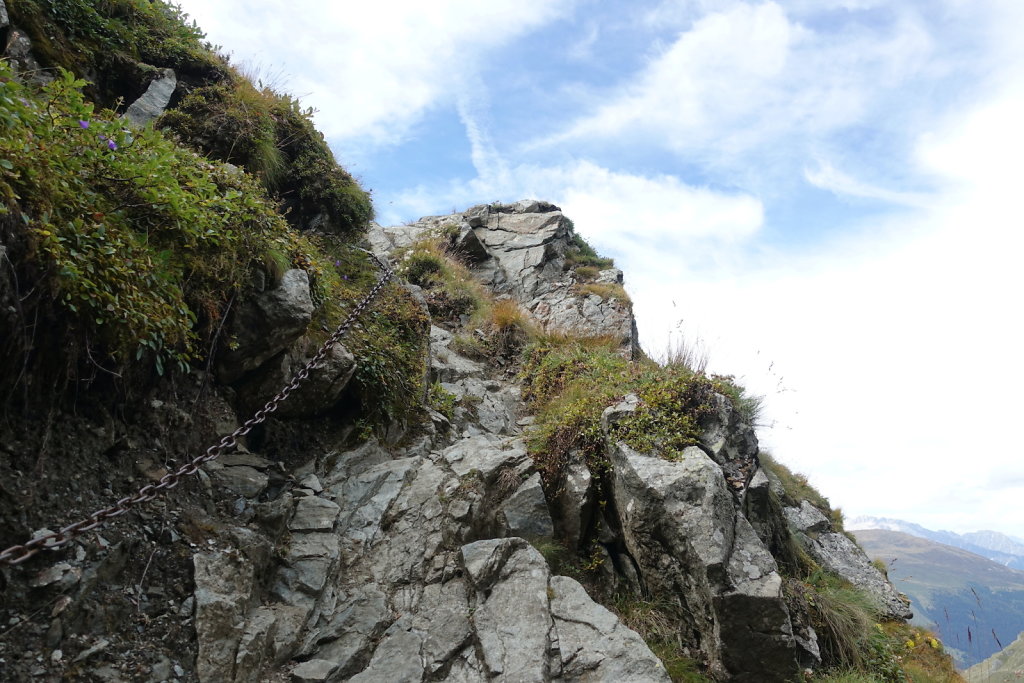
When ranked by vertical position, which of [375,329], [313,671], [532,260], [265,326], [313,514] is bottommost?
[313,671]

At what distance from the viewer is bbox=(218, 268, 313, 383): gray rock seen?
5363 millimetres

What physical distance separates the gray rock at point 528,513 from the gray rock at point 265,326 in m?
2.94

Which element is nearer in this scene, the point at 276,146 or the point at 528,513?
the point at 528,513

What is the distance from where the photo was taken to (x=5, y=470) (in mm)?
3377

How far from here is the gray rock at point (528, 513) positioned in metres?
5.92

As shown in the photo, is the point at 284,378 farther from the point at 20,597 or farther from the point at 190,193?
the point at 20,597

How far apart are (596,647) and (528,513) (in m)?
1.81

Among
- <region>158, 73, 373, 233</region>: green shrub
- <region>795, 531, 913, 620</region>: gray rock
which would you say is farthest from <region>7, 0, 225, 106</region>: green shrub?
<region>795, 531, 913, 620</region>: gray rock


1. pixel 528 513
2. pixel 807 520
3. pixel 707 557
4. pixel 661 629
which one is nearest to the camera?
pixel 707 557

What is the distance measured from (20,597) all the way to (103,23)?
8003 millimetres

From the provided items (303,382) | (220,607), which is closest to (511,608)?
(220,607)

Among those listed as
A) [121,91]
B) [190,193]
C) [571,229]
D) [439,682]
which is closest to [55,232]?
[190,193]

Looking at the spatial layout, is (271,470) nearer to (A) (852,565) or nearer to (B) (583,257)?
(A) (852,565)

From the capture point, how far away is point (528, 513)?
6039 millimetres
